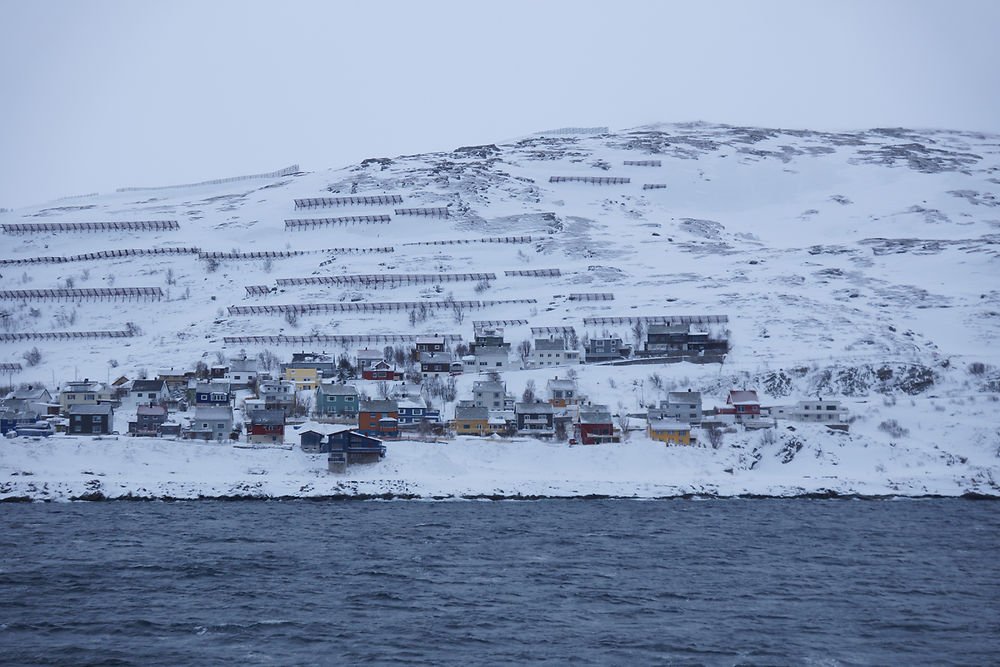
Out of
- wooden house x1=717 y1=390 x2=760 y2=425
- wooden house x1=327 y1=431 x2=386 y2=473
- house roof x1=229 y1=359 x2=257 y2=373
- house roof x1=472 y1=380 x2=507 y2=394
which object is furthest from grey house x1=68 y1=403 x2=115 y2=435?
wooden house x1=717 y1=390 x2=760 y2=425

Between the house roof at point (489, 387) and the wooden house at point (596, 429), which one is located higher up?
the house roof at point (489, 387)

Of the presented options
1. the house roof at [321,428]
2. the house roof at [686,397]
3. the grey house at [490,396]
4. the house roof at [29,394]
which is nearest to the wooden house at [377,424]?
the house roof at [321,428]

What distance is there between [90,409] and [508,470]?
27.5m

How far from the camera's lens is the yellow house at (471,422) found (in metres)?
61.4

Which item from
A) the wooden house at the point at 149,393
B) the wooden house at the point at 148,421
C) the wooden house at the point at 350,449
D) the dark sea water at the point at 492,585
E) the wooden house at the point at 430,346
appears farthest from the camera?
the wooden house at the point at 430,346

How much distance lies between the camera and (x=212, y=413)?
5900 cm

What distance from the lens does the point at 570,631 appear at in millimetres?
26484

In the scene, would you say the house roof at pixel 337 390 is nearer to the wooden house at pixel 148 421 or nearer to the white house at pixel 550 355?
the wooden house at pixel 148 421

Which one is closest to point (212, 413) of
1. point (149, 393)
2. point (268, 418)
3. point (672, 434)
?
point (268, 418)

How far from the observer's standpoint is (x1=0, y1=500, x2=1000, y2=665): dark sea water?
24828 millimetres

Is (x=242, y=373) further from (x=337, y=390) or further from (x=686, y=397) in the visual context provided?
(x=686, y=397)

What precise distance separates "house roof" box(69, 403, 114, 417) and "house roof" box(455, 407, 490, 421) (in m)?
22.3

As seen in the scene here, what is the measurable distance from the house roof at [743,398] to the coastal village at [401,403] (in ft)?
0.47

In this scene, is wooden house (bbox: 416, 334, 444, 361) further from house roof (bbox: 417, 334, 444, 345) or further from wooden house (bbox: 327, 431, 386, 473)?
wooden house (bbox: 327, 431, 386, 473)
